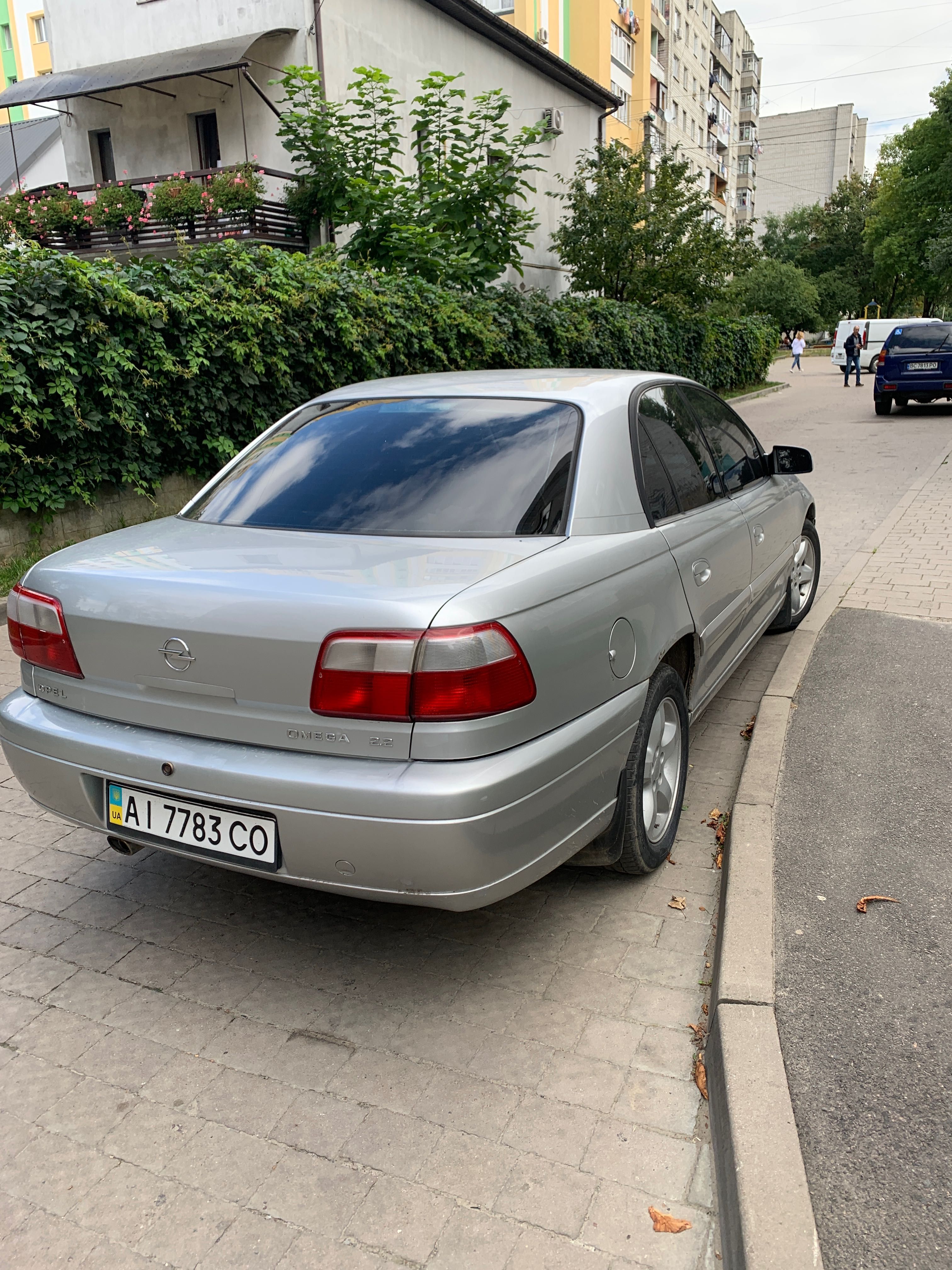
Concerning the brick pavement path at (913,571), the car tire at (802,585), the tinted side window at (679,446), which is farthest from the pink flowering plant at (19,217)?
the tinted side window at (679,446)

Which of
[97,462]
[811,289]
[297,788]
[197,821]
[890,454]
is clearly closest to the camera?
[297,788]

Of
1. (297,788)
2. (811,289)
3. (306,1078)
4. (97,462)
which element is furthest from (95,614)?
(811,289)

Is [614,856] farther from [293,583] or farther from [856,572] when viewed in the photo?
[856,572]

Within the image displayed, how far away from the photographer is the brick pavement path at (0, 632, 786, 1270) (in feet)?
6.98

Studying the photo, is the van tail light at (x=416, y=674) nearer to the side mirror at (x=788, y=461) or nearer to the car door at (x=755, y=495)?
the car door at (x=755, y=495)

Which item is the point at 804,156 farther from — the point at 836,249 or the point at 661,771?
the point at 661,771

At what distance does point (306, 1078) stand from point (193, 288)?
7.32 meters

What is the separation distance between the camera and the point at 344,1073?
8.55ft

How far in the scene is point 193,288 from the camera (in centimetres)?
841

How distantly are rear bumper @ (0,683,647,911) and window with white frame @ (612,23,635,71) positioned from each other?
1687 inches

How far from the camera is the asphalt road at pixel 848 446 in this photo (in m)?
10.2

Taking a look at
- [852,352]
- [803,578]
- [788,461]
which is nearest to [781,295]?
[852,352]

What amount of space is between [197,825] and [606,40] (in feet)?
136

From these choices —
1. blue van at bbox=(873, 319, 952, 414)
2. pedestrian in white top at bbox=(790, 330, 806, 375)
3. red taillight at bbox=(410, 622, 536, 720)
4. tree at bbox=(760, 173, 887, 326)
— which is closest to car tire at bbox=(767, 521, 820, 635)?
red taillight at bbox=(410, 622, 536, 720)
